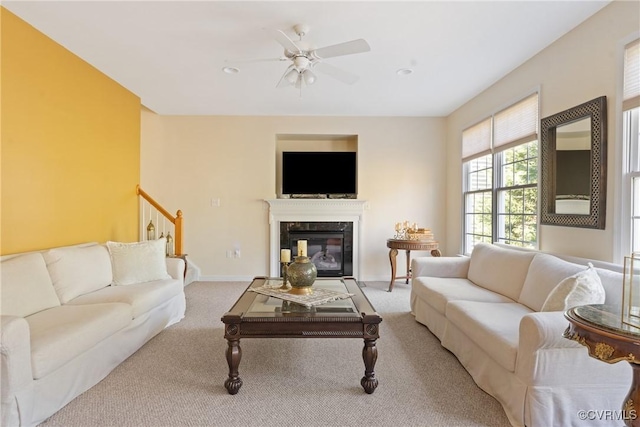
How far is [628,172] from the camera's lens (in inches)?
84.9

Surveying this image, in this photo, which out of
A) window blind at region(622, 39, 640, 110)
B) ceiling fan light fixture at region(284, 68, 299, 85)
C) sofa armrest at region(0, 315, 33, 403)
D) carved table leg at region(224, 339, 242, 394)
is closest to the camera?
sofa armrest at region(0, 315, 33, 403)

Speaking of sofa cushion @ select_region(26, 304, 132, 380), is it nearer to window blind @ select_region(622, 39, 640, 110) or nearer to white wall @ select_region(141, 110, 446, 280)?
white wall @ select_region(141, 110, 446, 280)

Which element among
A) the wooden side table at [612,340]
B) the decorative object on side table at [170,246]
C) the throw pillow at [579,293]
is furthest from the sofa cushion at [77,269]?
the throw pillow at [579,293]

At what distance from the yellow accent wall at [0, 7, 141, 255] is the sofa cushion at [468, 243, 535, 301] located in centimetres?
408

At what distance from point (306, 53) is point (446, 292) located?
2.37 m

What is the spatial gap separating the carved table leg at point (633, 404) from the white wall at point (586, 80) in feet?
3.95

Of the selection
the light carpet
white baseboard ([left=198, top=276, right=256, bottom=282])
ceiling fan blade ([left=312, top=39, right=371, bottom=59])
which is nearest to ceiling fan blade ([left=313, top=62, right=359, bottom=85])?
ceiling fan blade ([left=312, top=39, right=371, bottom=59])

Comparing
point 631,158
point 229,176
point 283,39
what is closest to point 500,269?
point 631,158

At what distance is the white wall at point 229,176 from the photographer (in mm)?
5020

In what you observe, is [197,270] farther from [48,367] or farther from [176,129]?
[48,367]

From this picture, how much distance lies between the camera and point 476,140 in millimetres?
4195

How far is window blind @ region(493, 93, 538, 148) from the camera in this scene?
10.1ft

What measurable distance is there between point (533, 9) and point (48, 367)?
3925 millimetres

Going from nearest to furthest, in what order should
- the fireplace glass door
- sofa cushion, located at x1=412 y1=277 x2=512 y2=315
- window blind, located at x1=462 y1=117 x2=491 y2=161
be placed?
sofa cushion, located at x1=412 y1=277 x2=512 y2=315 → window blind, located at x1=462 y1=117 x2=491 y2=161 → the fireplace glass door
